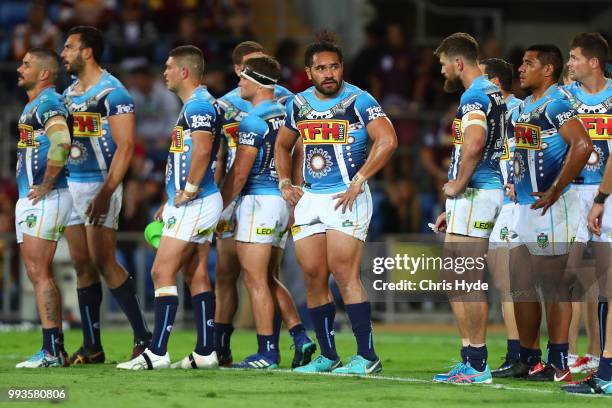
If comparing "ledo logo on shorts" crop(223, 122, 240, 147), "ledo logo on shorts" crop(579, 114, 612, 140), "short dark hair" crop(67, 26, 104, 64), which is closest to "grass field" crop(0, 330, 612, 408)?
"ledo logo on shorts" crop(223, 122, 240, 147)

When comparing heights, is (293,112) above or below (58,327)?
above

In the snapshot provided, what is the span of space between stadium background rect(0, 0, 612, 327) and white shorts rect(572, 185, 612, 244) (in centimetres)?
618

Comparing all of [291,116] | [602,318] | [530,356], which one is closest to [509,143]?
[530,356]

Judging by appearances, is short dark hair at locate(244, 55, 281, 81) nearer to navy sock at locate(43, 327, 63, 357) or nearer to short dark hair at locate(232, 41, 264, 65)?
short dark hair at locate(232, 41, 264, 65)

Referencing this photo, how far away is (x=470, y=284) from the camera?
10.0m

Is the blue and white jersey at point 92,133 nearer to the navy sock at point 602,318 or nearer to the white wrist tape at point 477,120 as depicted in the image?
the white wrist tape at point 477,120

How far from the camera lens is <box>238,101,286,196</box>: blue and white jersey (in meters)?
11.4

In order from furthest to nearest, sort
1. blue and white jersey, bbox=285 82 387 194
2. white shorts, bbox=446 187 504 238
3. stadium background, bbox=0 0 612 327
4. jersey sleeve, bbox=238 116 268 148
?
stadium background, bbox=0 0 612 327
jersey sleeve, bbox=238 116 268 148
blue and white jersey, bbox=285 82 387 194
white shorts, bbox=446 187 504 238

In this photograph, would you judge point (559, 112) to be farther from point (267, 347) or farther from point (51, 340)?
point (51, 340)

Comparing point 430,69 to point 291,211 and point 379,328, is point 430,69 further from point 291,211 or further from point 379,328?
point 291,211

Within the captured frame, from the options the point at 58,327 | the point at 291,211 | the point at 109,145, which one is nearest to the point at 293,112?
the point at 291,211

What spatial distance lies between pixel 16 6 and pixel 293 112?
12.7 m

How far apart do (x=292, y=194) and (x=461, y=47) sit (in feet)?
6.30

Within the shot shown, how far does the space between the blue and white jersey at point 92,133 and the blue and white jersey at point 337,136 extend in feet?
6.47
